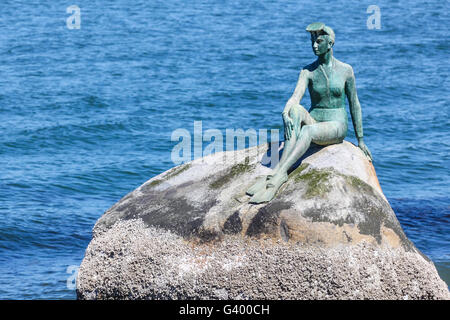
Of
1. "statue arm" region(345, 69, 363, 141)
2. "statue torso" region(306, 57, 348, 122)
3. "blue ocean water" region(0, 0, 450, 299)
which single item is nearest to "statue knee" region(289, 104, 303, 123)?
"statue torso" region(306, 57, 348, 122)

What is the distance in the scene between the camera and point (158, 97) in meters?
24.7

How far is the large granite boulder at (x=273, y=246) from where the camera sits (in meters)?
9.48

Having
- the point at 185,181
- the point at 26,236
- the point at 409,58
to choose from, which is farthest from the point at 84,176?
the point at 409,58

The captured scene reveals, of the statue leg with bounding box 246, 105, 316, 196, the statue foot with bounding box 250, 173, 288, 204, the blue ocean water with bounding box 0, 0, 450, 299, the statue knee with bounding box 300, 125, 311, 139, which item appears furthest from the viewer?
the blue ocean water with bounding box 0, 0, 450, 299

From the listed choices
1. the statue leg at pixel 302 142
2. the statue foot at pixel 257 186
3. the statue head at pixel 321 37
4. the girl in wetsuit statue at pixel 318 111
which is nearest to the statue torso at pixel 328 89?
the girl in wetsuit statue at pixel 318 111

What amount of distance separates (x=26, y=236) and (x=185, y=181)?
5.29 metres

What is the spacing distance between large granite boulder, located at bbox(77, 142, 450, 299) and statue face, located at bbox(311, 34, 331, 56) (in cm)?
119

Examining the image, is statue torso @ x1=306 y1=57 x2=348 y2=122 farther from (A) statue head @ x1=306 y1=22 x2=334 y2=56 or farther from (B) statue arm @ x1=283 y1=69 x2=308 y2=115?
(A) statue head @ x1=306 y1=22 x2=334 y2=56

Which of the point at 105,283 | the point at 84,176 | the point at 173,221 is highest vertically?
the point at 173,221

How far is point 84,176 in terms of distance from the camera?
62.4 ft

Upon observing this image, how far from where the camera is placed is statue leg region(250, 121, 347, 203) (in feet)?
32.9

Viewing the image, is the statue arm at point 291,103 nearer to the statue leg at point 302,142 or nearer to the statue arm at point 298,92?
the statue arm at point 298,92
